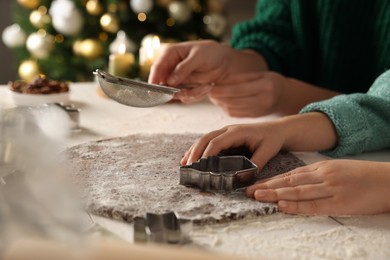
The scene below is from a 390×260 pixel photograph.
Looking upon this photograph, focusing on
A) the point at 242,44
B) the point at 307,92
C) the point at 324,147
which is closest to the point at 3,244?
the point at 324,147

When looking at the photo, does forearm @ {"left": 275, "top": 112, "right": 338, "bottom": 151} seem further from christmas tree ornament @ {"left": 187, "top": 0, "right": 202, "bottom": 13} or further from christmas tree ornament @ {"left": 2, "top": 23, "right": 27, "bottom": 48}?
christmas tree ornament @ {"left": 2, "top": 23, "right": 27, "bottom": 48}

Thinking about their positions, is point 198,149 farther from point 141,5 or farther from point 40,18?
point 40,18

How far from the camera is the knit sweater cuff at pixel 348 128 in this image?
0.86 metres

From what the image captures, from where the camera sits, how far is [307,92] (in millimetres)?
1193

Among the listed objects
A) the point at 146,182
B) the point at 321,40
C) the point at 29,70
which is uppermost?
the point at 321,40

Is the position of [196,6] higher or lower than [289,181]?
higher

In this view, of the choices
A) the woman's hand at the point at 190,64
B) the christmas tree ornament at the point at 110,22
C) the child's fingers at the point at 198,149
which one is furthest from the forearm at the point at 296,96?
the christmas tree ornament at the point at 110,22

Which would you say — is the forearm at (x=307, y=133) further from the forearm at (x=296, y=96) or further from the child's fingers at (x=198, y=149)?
the forearm at (x=296, y=96)

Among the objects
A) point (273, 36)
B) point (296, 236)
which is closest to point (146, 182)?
point (296, 236)

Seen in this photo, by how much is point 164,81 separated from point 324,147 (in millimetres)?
343

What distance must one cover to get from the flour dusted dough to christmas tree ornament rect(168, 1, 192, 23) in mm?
1534

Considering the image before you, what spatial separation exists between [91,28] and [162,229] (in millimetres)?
2003

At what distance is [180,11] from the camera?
2.37 m

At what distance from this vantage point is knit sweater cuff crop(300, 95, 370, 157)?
0.86 meters
